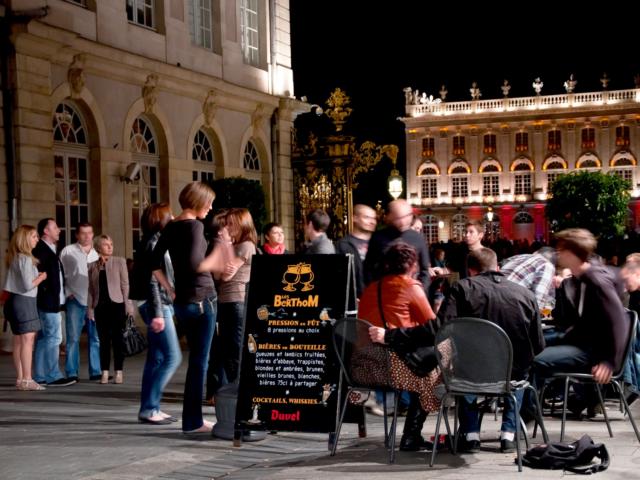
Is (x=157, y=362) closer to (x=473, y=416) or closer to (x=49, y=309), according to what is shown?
(x=473, y=416)

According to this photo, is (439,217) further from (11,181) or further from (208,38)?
(11,181)

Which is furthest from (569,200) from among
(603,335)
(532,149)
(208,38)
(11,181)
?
(603,335)

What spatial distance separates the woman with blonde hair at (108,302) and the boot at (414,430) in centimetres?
482

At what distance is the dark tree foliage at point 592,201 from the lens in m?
76.2

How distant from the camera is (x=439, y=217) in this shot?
8888cm

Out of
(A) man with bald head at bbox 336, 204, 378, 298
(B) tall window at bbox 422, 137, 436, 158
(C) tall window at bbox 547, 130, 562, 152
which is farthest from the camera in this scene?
(B) tall window at bbox 422, 137, 436, 158

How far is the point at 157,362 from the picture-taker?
7805 millimetres

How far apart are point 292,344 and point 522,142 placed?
83.5 m

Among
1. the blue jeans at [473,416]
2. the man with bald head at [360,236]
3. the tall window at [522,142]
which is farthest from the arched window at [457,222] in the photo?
the blue jeans at [473,416]

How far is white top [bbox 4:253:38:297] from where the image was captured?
1023cm

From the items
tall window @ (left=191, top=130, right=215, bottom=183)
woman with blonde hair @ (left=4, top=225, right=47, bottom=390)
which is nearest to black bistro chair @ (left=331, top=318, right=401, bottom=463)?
woman with blonde hair @ (left=4, top=225, right=47, bottom=390)

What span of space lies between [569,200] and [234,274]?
72.2m

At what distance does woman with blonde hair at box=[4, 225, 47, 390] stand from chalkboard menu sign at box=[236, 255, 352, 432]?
4098mm

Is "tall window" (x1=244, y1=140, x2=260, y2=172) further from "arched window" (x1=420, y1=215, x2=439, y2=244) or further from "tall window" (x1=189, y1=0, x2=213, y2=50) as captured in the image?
"arched window" (x1=420, y1=215, x2=439, y2=244)
